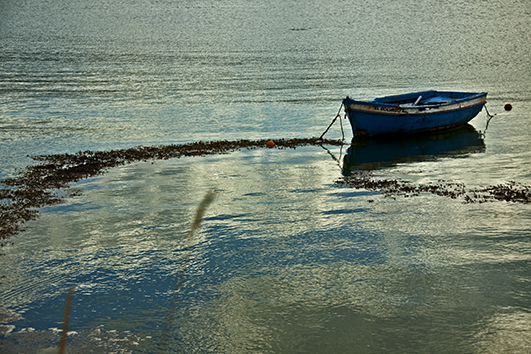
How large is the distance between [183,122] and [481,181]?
53.8ft

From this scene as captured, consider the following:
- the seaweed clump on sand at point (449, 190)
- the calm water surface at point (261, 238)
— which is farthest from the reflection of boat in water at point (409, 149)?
the seaweed clump on sand at point (449, 190)

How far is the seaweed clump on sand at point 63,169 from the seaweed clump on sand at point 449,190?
5.91 meters

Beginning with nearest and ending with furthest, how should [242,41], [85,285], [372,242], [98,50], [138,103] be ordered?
[85,285]
[372,242]
[138,103]
[98,50]
[242,41]

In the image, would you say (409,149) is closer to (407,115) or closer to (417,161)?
(407,115)

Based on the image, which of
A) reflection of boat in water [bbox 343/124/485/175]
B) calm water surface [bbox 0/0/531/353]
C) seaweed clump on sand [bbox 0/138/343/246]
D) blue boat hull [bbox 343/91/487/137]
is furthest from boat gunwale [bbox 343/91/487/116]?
seaweed clump on sand [bbox 0/138/343/246]

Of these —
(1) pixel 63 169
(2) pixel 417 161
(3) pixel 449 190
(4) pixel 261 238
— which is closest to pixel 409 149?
(2) pixel 417 161

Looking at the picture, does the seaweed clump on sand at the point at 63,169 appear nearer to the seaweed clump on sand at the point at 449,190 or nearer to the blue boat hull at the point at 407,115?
the blue boat hull at the point at 407,115

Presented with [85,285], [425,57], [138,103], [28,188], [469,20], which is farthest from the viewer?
[469,20]

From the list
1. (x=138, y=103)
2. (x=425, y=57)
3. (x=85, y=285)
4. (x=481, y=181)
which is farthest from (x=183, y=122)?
(x=425, y=57)

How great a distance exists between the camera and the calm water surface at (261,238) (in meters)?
8.39

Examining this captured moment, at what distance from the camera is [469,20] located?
9112cm

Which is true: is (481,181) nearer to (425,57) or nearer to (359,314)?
(359,314)

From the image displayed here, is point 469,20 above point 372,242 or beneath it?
above

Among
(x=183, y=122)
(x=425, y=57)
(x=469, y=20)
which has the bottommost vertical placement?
(x=183, y=122)
